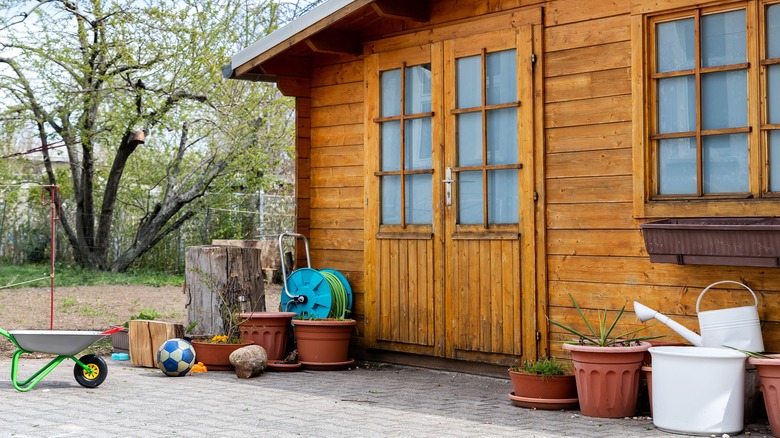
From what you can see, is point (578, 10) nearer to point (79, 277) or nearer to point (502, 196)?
point (502, 196)

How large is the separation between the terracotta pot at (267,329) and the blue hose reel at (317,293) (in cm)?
37

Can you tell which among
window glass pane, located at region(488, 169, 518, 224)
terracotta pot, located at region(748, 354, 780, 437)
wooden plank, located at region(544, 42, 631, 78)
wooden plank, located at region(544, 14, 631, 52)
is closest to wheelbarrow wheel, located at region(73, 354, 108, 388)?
window glass pane, located at region(488, 169, 518, 224)

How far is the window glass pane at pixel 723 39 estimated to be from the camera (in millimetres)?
6070

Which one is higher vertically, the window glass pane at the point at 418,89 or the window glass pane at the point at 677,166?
the window glass pane at the point at 418,89

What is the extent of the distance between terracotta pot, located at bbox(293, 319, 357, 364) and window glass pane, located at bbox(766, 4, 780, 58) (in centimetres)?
391

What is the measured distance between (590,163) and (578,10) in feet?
3.66

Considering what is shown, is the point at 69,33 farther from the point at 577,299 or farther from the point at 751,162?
the point at 751,162

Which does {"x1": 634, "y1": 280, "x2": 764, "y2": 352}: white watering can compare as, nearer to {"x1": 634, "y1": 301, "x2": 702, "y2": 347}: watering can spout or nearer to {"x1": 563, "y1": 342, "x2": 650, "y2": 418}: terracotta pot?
{"x1": 634, "y1": 301, "x2": 702, "y2": 347}: watering can spout

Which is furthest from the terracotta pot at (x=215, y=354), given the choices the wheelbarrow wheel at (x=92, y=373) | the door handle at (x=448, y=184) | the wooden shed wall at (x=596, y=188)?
the wooden shed wall at (x=596, y=188)

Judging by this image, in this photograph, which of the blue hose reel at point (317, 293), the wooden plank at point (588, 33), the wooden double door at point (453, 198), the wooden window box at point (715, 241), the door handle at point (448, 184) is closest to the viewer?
the wooden window box at point (715, 241)

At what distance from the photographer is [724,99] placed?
242 inches

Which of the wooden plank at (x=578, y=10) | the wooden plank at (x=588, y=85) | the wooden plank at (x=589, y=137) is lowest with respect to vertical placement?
the wooden plank at (x=589, y=137)

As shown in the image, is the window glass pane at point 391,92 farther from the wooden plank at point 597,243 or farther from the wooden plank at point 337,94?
the wooden plank at point 597,243

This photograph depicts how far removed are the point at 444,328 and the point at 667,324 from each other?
7.50 ft
